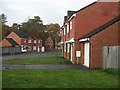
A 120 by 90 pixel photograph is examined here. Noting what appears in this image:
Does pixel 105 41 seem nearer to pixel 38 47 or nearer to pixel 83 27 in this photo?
pixel 83 27

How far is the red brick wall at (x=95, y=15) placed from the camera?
3375 cm

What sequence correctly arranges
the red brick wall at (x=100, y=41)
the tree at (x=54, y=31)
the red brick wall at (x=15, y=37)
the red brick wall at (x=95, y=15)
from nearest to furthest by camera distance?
the red brick wall at (x=100, y=41) < the red brick wall at (x=95, y=15) < the red brick wall at (x=15, y=37) < the tree at (x=54, y=31)

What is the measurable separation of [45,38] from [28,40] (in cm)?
1515

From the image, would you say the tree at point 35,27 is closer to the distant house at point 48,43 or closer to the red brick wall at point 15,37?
the distant house at point 48,43

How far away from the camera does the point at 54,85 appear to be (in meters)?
14.3

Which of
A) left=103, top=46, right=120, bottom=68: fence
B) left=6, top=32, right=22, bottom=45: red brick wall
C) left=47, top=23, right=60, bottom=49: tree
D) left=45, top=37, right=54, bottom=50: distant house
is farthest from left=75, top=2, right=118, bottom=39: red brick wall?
left=47, top=23, right=60, bottom=49: tree

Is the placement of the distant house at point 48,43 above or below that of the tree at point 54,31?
below

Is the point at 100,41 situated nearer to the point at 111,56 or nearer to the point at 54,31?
the point at 111,56

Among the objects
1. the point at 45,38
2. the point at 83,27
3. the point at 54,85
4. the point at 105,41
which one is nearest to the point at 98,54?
the point at 105,41

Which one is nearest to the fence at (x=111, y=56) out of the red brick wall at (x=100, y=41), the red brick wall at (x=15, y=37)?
the red brick wall at (x=100, y=41)

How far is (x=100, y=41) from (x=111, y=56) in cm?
394

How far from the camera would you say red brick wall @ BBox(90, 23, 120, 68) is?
27.3 metres

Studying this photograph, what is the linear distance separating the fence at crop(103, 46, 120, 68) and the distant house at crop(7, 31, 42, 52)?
219ft

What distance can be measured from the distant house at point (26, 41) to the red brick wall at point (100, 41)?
2537 inches
